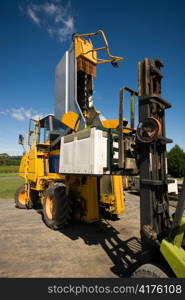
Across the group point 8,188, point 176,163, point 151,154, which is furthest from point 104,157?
point 176,163

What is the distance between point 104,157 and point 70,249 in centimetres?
243

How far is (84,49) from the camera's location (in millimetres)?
5191

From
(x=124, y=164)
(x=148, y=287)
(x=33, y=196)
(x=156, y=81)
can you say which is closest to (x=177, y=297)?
(x=148, y=287)

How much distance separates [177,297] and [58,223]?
12.1 ft

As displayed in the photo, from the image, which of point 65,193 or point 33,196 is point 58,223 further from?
point 33,196

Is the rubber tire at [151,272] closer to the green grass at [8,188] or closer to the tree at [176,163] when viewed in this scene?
the green grass at [8,188]

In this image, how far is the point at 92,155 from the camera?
3.09 metres

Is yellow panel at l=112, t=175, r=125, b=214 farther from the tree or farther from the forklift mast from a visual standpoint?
the tree

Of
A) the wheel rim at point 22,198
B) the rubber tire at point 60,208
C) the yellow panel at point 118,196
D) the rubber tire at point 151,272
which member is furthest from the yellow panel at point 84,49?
the wheel rim at point 22,198

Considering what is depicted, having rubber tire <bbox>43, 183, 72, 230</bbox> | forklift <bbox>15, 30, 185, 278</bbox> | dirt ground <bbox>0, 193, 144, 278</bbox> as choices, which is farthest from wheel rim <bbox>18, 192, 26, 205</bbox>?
rubber tire <bbox>43, 183, 72, 230</bbox>

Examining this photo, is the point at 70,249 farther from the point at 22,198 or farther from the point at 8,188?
the point at 8,188

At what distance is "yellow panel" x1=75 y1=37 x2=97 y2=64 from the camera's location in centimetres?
516

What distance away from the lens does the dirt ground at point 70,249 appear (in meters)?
3.21

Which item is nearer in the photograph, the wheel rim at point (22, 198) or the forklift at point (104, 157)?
the forklift at point (104, 157)
